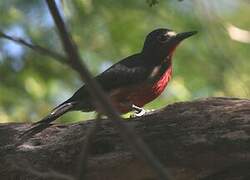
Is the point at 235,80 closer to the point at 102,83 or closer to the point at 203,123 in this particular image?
the point at 102,83

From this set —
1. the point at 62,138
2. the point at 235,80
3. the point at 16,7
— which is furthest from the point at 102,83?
the point at 16,7

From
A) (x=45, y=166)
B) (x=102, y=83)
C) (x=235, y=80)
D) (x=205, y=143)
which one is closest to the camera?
(x=205, y=143)

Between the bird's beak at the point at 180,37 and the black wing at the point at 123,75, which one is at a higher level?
the bird's beak at the point at 180,37

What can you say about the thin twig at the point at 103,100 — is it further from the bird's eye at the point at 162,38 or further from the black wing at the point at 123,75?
the bird's eye at the point at 162,38

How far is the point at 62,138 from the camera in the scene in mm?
4086

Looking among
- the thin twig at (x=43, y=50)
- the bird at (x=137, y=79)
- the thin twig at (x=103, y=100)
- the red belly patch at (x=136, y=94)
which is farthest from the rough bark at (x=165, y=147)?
the thin twig at (x=103, y=100)

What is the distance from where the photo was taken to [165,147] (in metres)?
3.78

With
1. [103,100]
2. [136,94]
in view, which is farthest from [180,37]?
[103,100]

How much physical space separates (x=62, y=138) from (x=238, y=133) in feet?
3.18

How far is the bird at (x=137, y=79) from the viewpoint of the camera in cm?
519

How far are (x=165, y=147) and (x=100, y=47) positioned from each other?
11.5 ft

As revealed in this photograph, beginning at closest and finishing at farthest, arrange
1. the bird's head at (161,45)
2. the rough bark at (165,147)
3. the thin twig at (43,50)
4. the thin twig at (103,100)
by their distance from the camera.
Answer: the thin twig at (103,100) → the thin twig at (43,50) → the rough bark at (165,147) → the bird's head at (161,45)

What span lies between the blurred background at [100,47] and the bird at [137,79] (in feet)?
2.94

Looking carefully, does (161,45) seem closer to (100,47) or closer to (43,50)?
(100,47)
